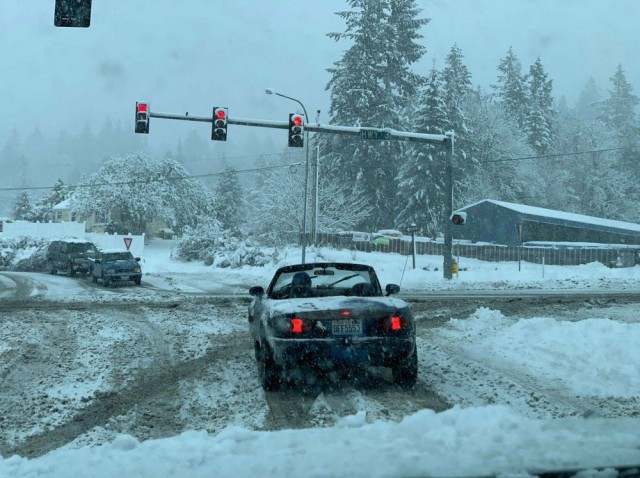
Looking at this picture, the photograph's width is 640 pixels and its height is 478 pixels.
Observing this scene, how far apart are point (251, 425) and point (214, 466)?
93.0 inches

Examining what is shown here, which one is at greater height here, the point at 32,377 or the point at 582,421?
the point at 582,421

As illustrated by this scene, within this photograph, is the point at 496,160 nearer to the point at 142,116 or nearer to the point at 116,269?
the point at 116,269

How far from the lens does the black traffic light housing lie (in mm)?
8547

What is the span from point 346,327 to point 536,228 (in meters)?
45.2

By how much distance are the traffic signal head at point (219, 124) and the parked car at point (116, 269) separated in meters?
7.50

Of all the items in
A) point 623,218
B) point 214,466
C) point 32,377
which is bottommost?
point 32,377

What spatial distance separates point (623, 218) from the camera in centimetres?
6569

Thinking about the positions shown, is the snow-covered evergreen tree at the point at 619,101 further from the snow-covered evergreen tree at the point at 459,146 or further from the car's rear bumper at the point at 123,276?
the car's rear bumper at the point at 123,276

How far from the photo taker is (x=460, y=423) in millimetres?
4051

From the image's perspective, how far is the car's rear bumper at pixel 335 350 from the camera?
660cm

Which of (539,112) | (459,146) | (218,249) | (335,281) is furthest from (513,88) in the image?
(335,281)

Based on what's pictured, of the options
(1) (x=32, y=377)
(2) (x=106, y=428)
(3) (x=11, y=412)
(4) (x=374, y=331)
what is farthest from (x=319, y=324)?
(1) (x=32, y=377)

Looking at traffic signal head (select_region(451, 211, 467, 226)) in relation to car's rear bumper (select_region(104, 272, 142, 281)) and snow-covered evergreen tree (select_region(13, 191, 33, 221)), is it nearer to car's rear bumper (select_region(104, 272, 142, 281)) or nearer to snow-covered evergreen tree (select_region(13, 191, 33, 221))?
car's rear bumper (select_region(104, 272, 142, 281))

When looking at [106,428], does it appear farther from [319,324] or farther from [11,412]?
[319,324]
